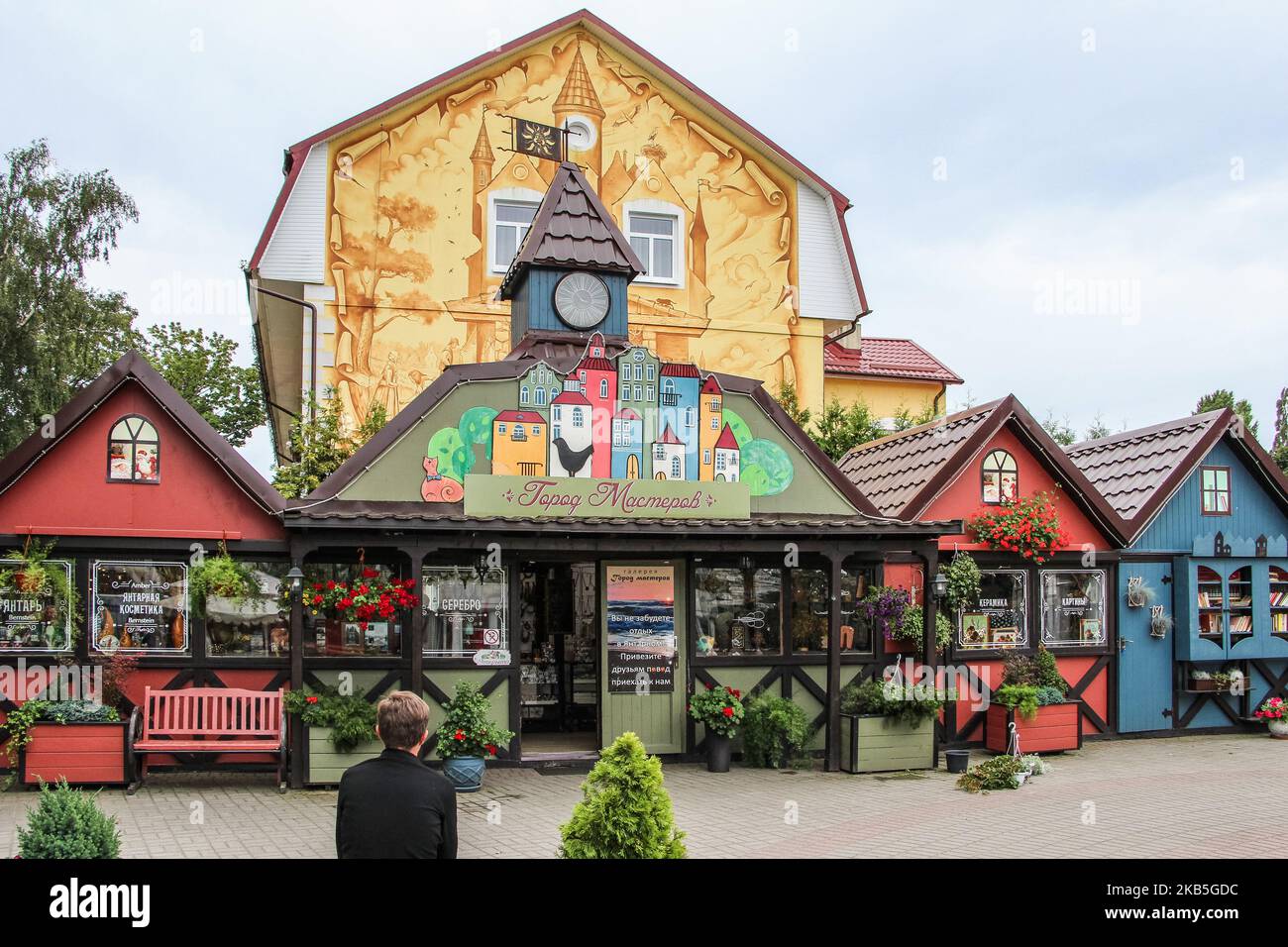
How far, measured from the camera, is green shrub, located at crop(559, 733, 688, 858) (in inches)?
260

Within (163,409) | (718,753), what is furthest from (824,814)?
(163,409)

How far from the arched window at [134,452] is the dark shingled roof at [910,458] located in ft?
29.3

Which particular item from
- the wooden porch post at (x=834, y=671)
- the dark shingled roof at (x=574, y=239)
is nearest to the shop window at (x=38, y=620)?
the dark shingled roof at (x=574, y=239)

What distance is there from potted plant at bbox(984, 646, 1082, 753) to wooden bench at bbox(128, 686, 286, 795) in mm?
8493

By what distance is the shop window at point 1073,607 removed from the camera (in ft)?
51.8

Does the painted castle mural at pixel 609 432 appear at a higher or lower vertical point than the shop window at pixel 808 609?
higher

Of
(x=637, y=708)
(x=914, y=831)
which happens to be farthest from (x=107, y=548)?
(x=914, y=831)

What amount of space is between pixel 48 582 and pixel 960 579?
10.3 meters

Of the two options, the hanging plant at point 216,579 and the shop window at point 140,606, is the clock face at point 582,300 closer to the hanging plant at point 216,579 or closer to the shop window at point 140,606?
the hanging plant at point 216,579

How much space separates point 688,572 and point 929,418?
13.3 meters

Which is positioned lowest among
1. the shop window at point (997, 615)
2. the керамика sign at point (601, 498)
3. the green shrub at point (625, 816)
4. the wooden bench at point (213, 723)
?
the wooden bench at point (213, 723)

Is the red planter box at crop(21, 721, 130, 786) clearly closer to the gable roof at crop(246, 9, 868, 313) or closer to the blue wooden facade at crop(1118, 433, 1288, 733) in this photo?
the gable roof at crop(246, 9, 868, 313)

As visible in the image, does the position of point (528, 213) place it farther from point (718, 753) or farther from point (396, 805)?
point (396, 805)

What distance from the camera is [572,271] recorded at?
14344 mm
